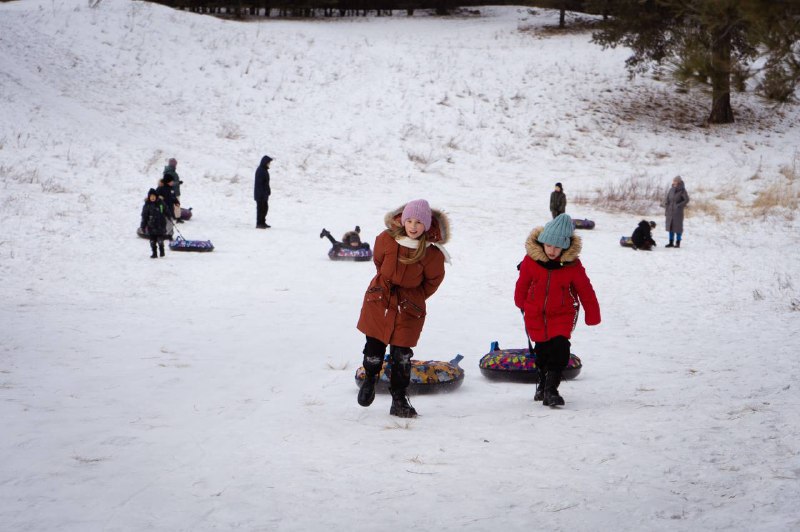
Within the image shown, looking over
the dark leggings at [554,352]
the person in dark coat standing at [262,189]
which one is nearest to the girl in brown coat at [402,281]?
the dark leggings at [554,352]

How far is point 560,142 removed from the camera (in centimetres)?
3089

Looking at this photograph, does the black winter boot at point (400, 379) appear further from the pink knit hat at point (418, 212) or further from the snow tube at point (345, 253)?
the snow tube at point (345, 253)

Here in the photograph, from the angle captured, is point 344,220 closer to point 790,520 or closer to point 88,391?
point 88,391

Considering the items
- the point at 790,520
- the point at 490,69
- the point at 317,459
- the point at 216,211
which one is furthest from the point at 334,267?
the point at 490,69

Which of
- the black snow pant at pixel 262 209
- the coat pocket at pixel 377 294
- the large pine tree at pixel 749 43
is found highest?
the large pine tree at pixel 749 43

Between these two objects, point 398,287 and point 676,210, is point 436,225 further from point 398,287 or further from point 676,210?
point 676,210

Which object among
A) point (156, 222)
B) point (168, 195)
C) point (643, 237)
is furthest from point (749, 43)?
point (168, 195)

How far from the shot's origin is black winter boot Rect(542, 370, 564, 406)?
241 inches

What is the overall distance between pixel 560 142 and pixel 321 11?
39.8 m

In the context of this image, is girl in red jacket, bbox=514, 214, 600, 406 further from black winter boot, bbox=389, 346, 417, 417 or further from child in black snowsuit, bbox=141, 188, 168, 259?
child in black snowsuit, bbox=141, 188, 168, 259

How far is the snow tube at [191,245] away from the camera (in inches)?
599

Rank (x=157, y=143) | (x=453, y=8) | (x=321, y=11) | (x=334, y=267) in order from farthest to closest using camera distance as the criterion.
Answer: (x=321, y=11) → (x=453, y=8) → (x=157, y=143) → (x=334, y=267)

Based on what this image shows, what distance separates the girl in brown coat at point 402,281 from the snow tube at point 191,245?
10361 mm

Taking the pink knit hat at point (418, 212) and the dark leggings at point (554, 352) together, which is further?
the dark leggings at point (554, 352)
